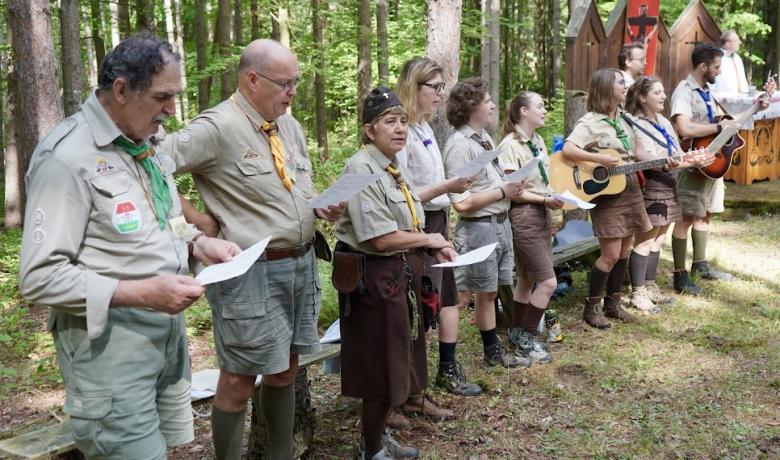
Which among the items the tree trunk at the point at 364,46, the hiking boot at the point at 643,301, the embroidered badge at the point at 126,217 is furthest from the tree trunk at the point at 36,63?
the tree trunk at the point at 364,46

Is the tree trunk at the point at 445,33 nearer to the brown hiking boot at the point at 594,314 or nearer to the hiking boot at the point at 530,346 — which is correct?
the hiking boot at the point at 530,346

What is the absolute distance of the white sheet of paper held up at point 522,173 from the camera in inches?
171

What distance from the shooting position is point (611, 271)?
6238mm

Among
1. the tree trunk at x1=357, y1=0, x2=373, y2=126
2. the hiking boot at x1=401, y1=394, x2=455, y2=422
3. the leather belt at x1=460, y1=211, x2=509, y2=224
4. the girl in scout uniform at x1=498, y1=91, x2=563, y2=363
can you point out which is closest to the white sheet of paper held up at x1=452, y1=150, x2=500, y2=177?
the leather belt at x1=460, y1=211, x2=509, y2=224

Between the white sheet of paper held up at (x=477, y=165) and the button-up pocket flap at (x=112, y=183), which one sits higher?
the button-up pocket flap at (x=112, y=183)

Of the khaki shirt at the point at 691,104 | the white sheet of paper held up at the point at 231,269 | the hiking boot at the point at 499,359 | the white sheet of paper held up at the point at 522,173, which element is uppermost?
the khaki shirt at the point at 691,104

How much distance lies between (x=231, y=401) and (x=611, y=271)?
410 centimetres

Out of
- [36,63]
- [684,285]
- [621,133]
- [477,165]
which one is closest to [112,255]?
[477,165]

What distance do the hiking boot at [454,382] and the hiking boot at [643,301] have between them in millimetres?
2357

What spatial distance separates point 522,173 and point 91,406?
117 inches

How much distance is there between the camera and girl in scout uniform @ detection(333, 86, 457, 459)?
3430 millimetres

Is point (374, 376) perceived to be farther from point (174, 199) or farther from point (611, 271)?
point (611, 271)

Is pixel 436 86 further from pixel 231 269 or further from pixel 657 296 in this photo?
pixel 657 296

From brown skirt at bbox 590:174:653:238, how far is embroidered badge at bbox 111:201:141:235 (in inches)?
178
